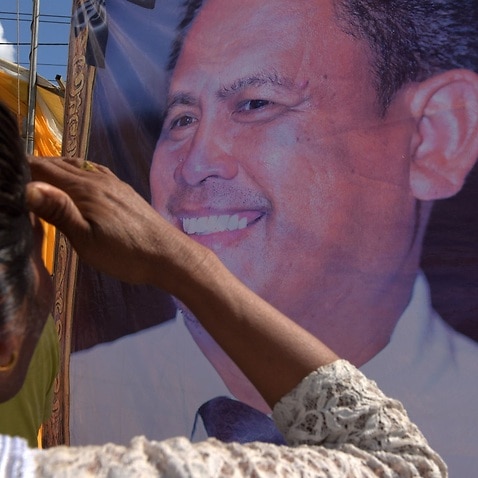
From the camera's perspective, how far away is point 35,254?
0.63 metres

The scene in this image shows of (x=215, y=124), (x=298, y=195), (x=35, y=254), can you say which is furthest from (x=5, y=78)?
(x=35, y=254)

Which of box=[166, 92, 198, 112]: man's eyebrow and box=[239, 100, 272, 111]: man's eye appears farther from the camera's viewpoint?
box=[166, 92, 198, 112]: man's eyebrow

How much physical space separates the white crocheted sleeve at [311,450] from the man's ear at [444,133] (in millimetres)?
807

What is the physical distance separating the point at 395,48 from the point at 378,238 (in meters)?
0.40

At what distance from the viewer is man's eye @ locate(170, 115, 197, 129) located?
184cm

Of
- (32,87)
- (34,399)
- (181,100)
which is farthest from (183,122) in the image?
(32,87)

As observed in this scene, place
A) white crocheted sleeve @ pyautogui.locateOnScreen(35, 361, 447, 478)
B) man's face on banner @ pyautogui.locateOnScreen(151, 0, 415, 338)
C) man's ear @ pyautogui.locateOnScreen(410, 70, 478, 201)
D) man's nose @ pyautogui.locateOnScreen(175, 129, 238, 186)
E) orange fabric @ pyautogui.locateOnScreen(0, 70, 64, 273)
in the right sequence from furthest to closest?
orange fabric @ pyautogui.locateOnScreen(0, 70, 64, 273) → man's nose @ pyautogui.locateOnScreen(175, 129, 238, 186) → man's face on banner @ pyautogui.locateOnScreen(151, 0, 415, 338) → man's ear @ pyautogui.locateOnScreen(410, 70, 478, 201) → white crocheted sleeve @ pyautogui.locateOnScreen(35, 361, 447, 478)

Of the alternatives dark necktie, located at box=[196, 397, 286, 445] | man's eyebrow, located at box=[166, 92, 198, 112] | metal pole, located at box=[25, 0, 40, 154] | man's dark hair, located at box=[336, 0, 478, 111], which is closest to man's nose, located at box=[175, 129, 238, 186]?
man's eyebrow, located at box=[166, 92, 198, 112]

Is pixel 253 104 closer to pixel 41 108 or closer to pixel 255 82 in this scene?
pixel 255 82

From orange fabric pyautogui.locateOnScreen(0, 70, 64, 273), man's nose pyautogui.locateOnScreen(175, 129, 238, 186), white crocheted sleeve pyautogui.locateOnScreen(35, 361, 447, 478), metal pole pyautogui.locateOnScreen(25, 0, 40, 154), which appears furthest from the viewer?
orange fabric pyautogui.locateOnScreen(0, 70, 64, 273)

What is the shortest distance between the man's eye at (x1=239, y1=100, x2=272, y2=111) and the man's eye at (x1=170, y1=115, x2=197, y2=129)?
17 cm

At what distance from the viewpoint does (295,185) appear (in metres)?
1.62

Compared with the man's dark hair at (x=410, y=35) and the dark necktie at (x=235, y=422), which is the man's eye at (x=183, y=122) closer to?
the man's dark hair at (x=410, y=35)

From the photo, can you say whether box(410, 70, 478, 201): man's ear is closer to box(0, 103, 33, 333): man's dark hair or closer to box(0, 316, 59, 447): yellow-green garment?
box(0, 316, 59, 447): yellow-green garment
